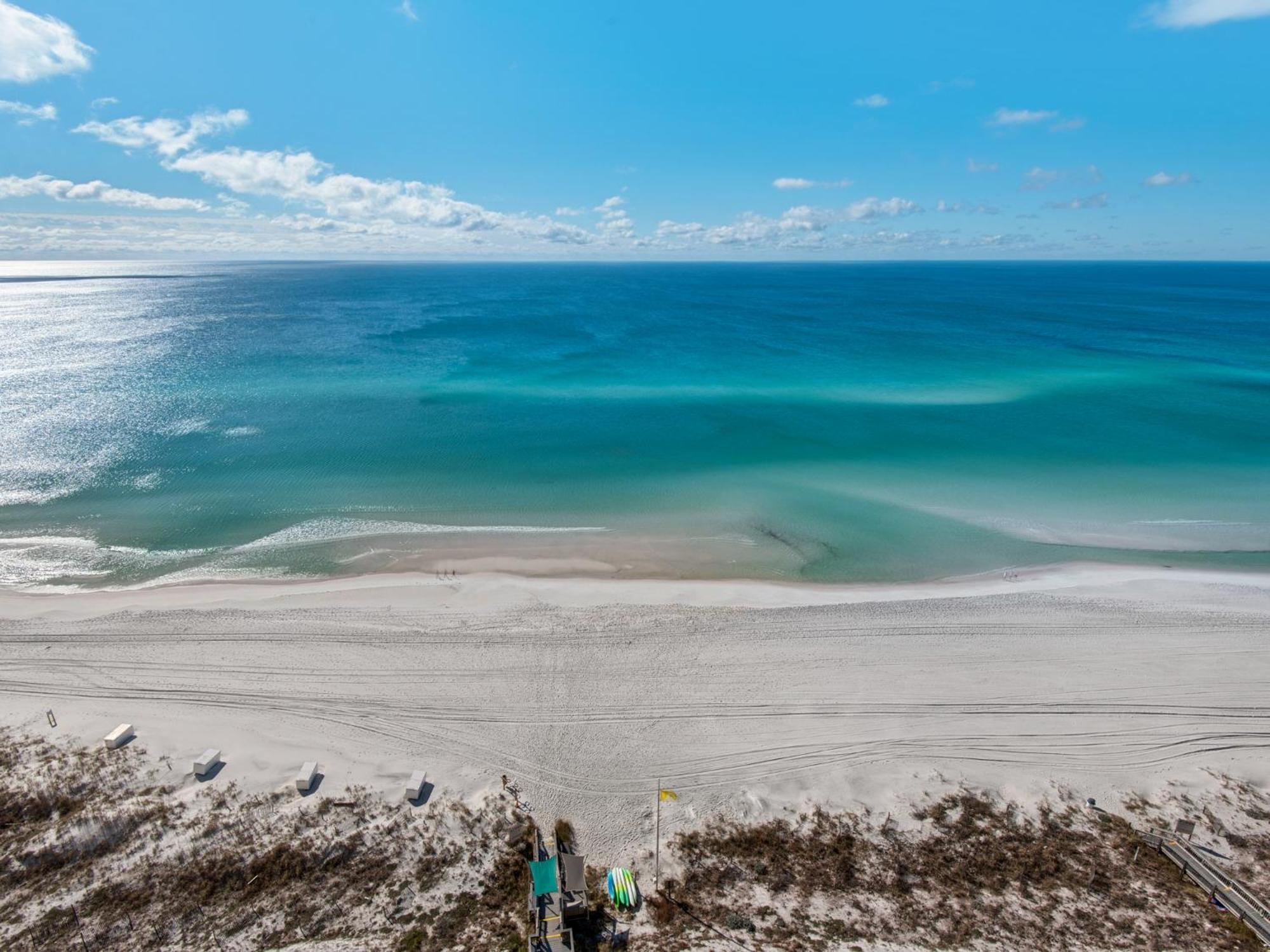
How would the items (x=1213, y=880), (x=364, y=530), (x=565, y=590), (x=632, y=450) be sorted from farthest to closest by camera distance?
(x=632, y=450), (x=364, y=530), (x=565, y=590), (x=1213, y=880)

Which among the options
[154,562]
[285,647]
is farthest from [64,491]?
[285,647]

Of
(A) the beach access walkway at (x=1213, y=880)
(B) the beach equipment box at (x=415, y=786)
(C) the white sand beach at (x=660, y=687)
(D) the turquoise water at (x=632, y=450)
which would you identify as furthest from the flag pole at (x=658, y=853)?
(D) the turquoise water at (x=632, y=450)

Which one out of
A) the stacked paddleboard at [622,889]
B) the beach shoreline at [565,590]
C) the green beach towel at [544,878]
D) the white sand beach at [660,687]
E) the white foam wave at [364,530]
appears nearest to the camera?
the green beach towel at [544,878]

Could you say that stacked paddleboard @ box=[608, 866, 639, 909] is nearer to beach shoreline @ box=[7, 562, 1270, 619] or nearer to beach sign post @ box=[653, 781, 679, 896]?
beach sign post @ box=[653, 781, 679, 896]

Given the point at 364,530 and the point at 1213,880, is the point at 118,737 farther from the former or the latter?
the point at 1213,880

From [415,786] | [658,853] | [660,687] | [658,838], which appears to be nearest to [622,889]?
[658,853]

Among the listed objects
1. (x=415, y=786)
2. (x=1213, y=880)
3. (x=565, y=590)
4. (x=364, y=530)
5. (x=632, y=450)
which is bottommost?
(x=1213, y=880)

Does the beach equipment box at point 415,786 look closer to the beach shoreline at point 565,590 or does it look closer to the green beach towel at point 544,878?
the green beach towel at point 544,878

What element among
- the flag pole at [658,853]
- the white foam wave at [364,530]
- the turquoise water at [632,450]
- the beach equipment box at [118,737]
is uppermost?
the turquoise water at [632,450]
